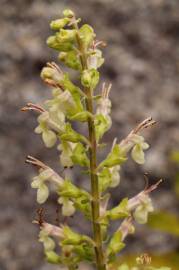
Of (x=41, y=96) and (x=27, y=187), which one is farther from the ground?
(x=41, y=96)

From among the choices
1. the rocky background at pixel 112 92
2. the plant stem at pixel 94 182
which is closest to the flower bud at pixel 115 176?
the plant stem at pixel 94 182

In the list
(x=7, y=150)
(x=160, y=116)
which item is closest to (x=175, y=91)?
(x=160, y=116)

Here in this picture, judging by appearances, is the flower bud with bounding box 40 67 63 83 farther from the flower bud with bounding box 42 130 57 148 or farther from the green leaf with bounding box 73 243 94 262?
the green leaf with bounding box 73 243 94 262

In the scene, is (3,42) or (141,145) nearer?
(141,145)

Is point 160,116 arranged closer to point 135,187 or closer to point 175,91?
point 175,91

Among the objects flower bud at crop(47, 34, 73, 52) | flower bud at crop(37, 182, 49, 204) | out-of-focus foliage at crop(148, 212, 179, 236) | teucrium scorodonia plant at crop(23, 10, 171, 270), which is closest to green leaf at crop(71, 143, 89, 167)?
teucrium scorodonia plant at crop(23, 10, 171, 270)

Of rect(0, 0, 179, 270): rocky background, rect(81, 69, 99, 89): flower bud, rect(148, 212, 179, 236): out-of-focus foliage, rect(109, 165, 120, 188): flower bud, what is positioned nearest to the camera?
rect(81, 69, 99, 89): flower bud

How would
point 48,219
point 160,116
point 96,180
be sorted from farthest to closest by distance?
point 160,116 < point 48,219 < point 96,180
